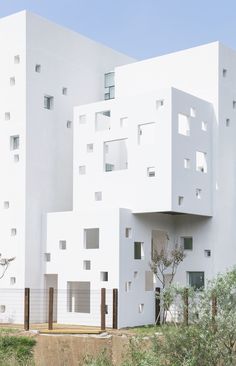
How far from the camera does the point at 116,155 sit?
2466cm

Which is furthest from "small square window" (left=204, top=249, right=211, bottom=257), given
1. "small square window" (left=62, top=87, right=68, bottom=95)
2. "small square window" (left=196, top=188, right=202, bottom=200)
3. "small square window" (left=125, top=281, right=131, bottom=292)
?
"small square window" (left=62, top=87, right=68, bottom=95)

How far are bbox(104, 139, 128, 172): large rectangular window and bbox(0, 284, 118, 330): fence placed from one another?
4409mm

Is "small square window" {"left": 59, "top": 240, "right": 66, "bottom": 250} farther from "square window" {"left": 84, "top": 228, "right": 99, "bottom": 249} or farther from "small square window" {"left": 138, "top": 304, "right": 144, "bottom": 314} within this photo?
"small square window" {"left": 138, "top": 304, "right": 144, "bottom": 314}

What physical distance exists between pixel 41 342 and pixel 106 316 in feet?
9.63

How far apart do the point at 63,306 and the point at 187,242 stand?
4846mm

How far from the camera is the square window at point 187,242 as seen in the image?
23.7 metres

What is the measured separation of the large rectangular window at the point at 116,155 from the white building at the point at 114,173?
0.16ft

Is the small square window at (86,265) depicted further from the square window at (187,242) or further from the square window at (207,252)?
the square window at (207,252)

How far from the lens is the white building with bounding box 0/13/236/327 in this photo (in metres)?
21.8

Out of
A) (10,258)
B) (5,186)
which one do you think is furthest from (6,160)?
(10,258)

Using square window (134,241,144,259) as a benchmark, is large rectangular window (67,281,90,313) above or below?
below

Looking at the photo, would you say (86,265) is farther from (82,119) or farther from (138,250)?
(82,119)

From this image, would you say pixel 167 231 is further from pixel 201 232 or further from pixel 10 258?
pixel 10 258

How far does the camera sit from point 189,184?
22.1m
